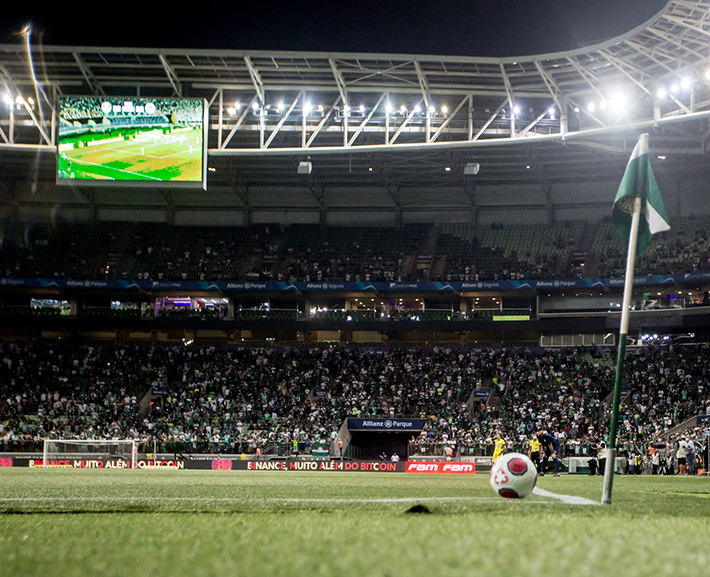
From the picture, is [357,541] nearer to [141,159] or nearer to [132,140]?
[141,159]

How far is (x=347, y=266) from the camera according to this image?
52594 millimetres

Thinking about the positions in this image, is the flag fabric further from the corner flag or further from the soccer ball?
the soccer ball

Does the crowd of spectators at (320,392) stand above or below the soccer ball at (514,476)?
below

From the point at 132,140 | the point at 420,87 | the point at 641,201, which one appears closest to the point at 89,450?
the point at 132,140

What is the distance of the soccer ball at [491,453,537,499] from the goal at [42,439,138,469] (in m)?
26.5

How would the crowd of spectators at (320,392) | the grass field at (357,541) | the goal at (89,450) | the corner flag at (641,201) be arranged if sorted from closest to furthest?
1. the grass field at (357,541)
2. the corner flag at (641,201)
3. the goal at (89,450)
4. the crowd of spectators at (320,392)

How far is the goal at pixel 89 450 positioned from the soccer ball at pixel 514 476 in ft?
86.9

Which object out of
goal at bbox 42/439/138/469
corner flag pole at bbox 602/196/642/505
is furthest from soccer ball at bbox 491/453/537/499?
goal at bbox 42/439/138/469

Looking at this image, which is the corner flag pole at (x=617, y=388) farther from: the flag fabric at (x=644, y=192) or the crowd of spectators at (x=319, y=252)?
the crowd of spectators at (x=319, y=252)

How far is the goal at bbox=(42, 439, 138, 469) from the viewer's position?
3366 cm

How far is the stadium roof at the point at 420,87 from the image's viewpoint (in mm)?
31688

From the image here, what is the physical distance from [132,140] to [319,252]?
23052 mm

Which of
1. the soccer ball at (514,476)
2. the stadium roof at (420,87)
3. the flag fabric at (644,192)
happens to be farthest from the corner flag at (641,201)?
the stadium roof at (420,87)

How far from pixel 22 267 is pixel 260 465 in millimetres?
25266
